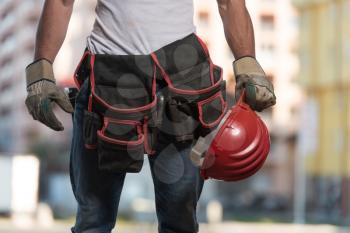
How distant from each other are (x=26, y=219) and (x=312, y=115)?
809 centimetres

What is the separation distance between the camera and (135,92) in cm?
264

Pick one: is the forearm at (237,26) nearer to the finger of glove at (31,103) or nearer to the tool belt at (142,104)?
the tool belt at (142,104)

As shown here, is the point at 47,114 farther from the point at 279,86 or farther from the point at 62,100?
the point at 279,86

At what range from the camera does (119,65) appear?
2654mm

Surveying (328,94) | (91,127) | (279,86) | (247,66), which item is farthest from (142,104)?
(279,86)

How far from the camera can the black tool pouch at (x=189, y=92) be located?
2.67 metres

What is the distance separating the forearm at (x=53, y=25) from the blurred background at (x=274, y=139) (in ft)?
1.22

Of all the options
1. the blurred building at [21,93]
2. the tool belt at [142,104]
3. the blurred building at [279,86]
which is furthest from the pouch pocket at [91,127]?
the blurred building at [279,86]

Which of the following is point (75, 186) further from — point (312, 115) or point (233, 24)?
point (312, 115)

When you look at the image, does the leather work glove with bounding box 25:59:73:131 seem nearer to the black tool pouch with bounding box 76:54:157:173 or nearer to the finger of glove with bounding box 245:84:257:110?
the black tool pouch with bounding box 76:54:157:173

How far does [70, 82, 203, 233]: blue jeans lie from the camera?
8.99ft

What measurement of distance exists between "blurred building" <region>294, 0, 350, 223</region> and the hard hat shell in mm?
36759

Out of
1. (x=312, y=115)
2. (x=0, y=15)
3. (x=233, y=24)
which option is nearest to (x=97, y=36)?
(x=233, y=24)

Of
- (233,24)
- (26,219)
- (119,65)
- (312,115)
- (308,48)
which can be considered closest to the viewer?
(119,65)
